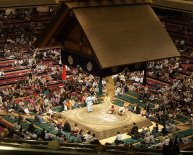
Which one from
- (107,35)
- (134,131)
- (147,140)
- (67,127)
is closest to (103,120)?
(134,131)

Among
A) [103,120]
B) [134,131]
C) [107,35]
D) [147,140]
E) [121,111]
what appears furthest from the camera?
[121,111]

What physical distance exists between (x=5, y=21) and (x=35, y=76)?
5558 millimetres

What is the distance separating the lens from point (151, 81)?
15484 mm

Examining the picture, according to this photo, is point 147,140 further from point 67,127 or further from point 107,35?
point 107,35

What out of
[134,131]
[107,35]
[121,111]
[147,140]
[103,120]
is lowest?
[147,140]

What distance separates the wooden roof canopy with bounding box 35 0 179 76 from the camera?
688 centimetres

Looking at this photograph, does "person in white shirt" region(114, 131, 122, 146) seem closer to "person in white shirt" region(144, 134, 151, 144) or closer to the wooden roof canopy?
"person in white shirt" region(144, 134, 151, 144)

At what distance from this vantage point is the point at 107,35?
23.2 feet

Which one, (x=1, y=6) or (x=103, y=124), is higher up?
(x=1, y=6)

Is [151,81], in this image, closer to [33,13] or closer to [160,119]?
[160,119]

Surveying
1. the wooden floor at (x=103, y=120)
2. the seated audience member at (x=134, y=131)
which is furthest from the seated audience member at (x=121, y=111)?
the seated audience member at (x=134, y=131)

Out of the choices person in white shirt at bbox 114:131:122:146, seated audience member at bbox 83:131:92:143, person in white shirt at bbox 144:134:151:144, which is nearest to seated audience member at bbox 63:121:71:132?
seated audience member at bbox 83:131:92:143

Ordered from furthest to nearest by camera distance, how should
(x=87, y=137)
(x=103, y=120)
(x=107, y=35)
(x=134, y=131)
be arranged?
(x=103, y=120) → (x=134, y=131) → (x=87, y=137) → (x=107, y=35)

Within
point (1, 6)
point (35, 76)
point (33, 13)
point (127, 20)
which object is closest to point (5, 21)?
point (33, 13)
